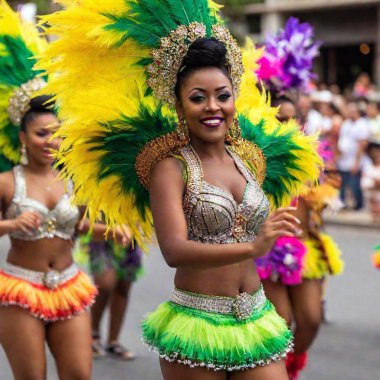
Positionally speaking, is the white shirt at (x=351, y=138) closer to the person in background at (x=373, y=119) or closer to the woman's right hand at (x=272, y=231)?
the person in background at (x=373, y=119)

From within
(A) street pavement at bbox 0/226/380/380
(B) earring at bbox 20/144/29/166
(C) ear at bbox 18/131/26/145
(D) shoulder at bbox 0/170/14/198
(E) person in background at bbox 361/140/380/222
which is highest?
(C) ear at bbox 18/131/26/145

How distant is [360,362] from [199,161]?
3.43 meters

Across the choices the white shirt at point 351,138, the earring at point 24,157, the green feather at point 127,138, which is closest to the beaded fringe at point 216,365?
the green feather at point 127,138

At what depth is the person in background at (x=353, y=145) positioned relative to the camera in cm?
1286

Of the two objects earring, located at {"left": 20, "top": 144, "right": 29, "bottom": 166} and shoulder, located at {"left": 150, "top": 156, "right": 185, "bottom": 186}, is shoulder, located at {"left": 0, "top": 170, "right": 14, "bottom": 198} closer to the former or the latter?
earring, located at {"left": 20, "top": 144, "right": 29, "bottom": 166}

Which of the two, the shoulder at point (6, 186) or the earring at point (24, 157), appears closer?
the shoulder at point (6, 186)

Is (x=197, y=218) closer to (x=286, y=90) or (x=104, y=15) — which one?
(x=104, y=15)

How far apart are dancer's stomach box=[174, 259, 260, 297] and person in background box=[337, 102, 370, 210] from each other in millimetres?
9852

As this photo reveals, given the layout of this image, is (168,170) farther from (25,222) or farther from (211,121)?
(25,222)

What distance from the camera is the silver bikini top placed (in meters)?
4.41

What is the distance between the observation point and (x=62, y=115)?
3.52 metres

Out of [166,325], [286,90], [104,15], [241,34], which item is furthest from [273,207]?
[241,34]

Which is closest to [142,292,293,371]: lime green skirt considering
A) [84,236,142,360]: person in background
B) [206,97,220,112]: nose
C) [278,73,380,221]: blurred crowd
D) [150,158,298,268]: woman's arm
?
[150,158,298,268]: woman's arm

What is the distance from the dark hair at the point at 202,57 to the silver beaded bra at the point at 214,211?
32 centimetres
